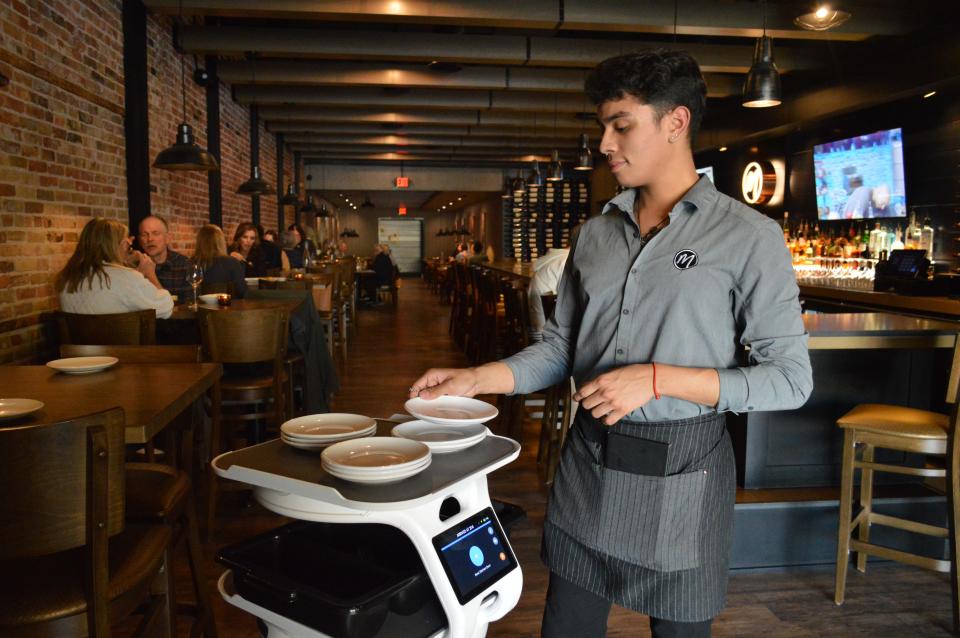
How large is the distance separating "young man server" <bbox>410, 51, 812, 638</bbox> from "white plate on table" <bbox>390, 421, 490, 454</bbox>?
0.11 metres

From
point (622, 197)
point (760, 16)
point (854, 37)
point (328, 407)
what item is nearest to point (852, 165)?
Result: point (854, 37)

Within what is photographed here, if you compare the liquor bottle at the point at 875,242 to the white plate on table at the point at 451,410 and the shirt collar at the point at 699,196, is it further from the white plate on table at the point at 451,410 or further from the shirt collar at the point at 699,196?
the white plate on table at the point at 451,410

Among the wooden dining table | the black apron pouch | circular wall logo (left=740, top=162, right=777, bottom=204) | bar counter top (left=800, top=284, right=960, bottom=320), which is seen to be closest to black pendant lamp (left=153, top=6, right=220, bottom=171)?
the wooden dining table

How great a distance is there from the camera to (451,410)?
1.44 m

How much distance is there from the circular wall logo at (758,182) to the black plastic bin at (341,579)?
8385mm

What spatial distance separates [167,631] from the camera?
1.88 m

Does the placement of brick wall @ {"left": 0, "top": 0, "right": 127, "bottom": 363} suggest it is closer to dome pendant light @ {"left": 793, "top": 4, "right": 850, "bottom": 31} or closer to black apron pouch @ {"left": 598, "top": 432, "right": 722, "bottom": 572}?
black apron pouch @ {"left": 598, "top": 432, "right": 722, "bottom": 572}

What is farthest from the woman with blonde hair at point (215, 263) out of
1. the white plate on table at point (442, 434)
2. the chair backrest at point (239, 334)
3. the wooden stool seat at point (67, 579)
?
the white plate on table at point (442, 434)

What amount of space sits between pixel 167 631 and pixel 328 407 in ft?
11.3

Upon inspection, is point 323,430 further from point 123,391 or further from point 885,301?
point 885,301

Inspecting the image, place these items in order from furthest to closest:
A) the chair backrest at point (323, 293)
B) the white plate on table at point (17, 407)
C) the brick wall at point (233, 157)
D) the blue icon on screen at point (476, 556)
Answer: the brick wall at point (233, 157) → the chair backrest at point (323, 293) → the white plate on table at point (17, 407) → the blue icon on screen at point (476, 556)

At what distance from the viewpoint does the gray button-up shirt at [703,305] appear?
4.34 ft

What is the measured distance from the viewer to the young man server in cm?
133

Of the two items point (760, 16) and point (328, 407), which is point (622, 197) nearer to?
point (328, 407)
